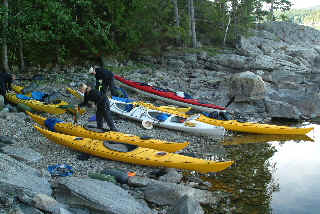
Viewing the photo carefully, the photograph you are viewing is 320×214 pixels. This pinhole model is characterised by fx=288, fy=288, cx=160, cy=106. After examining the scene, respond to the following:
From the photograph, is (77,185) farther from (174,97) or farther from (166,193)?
(174,97)

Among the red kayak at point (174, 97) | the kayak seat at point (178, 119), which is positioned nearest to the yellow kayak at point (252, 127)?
the kayak seat at point (178, 119)

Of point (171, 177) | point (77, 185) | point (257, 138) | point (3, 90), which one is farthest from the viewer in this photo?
point (3, 90)

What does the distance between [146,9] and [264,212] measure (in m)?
16.4

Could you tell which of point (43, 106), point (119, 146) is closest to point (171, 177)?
point (119, 146)

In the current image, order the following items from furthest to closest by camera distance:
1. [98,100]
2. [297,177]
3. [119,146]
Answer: [98,100]
[297,177]
[119,146]

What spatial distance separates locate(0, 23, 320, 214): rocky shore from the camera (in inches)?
210

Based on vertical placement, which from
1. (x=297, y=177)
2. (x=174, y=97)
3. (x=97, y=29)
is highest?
(x=97, y=29)

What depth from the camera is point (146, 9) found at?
19812 mm

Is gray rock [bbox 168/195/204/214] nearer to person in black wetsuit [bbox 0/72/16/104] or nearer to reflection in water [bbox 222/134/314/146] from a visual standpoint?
reflection in water [bbox 222/134/314/146]

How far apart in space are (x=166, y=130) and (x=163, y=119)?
1.48 ft

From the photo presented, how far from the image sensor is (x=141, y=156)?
25.7 feet

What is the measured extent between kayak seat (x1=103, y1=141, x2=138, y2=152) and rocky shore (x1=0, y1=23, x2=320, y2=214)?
1.45ft

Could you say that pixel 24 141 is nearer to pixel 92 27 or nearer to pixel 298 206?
pixel 298 206

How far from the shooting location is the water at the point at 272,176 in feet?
22.9
